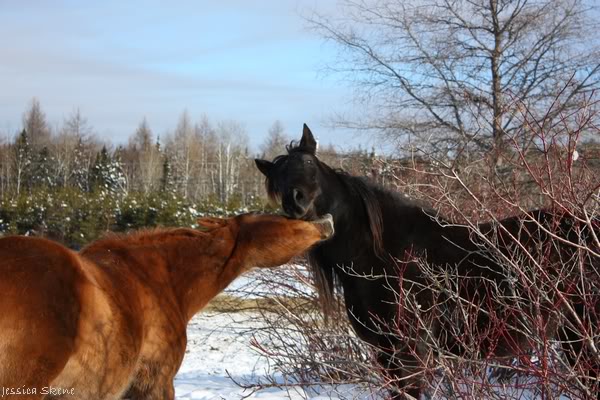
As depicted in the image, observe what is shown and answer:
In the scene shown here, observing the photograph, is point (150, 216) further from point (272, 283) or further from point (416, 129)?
point (272, 283)

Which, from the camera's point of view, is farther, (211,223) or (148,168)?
(148,168)

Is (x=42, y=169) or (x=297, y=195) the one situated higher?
(x=297, y=195)

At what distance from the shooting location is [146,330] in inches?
107

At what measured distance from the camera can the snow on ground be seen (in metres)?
6.20

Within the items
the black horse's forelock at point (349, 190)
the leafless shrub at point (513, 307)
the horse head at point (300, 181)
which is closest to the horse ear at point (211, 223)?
the leafless shrub at point (513, 307)

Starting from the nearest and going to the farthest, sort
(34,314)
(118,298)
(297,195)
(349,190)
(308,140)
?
(34,314)
(118,298)
(297,195)
(349,190)
(308,140)

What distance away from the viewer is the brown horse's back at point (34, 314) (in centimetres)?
225

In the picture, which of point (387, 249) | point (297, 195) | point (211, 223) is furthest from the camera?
point (387, 249)

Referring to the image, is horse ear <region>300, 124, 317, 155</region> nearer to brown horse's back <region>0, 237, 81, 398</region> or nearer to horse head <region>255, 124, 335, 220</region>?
horse head <region>255, 124, 335, 220</region>

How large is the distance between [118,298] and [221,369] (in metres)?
5.69

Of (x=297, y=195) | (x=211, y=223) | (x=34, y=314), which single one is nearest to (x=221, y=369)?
(x=297, y=195)

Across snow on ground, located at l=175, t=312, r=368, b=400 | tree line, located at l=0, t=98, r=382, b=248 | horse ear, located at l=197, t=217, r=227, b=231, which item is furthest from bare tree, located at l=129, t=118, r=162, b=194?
horse ear, located at l=197, t=217, r=227, b=231

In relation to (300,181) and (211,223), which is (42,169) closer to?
(300,181)

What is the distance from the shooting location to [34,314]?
7.58 feet
